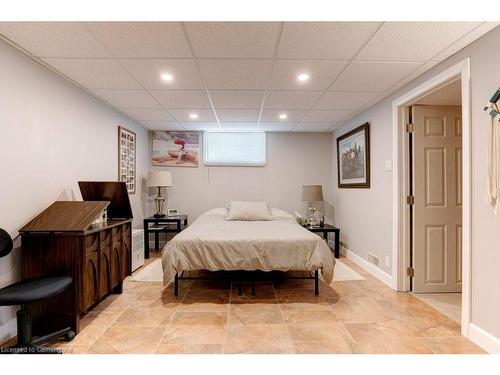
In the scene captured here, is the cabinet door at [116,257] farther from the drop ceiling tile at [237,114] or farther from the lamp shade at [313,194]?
the lamp shade at [313,194]

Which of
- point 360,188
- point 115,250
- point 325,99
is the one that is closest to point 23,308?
point 115,250

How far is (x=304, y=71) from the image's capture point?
2607mm

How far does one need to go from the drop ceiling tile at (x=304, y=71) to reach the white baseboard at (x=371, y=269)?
241cm

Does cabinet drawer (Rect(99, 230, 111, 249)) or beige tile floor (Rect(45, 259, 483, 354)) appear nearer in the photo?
beige tile floor (Rect(45, 259, 483, 354))

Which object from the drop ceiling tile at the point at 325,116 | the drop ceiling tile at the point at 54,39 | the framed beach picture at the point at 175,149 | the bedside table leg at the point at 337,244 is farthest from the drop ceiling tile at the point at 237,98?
the bedside table leg at the point at 337,244

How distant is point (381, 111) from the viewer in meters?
3.53

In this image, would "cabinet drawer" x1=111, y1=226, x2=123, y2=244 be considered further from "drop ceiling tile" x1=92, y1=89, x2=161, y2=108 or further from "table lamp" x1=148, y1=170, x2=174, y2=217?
"table lamp" x1=148, y1=170, x2=174, y2=217

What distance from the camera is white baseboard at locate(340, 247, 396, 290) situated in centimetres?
329

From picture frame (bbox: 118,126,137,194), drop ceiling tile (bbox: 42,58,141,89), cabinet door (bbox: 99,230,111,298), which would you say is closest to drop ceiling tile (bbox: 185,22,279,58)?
drop ceiling tile (bbox: 42,58,141,89)

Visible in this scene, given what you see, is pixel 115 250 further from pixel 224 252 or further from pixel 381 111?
pixel 381 111

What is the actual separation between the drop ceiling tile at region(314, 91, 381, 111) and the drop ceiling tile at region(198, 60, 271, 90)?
3.04 feet

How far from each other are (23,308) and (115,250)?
3.47 feet

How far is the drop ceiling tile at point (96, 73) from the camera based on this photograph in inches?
95.2

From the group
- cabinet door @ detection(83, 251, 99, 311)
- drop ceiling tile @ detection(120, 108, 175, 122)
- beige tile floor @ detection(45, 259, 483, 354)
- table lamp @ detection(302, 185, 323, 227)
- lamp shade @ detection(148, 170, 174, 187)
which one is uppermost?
drop ceiling tile @ detection(120, 108, 175, 122)
